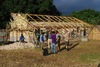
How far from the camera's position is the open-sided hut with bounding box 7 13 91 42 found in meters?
42.5

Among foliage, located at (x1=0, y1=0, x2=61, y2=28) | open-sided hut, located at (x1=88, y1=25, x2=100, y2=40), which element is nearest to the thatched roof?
open-sided hut, located at (x1=88, y1=25, x2=100, y2=40)

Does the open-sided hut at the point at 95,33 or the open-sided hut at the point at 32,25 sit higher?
the open-sided hut at the point at 32,25

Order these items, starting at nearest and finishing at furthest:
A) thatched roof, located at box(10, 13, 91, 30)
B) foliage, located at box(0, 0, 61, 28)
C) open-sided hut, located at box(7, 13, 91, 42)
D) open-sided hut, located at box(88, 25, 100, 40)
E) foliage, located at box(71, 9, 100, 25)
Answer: open-sided hut, located at box(7, 13, 91, 42)
thatched roof, located at box(10, 13, 91, 30)
open-sided hut, located at box(88, 25, 100, 40)
foliage, located at box(0, 0, 61, 28)
foliage, located at box(71, 9, 100, 25)

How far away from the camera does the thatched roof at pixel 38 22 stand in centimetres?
4291

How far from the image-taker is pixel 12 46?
31344mm

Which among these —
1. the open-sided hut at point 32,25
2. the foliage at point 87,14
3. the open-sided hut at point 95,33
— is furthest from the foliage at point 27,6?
the foliage at point 87,14

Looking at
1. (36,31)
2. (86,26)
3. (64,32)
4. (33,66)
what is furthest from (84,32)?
(33,66)

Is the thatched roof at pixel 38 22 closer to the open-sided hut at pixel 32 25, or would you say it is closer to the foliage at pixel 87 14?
the open-sided hut at pixel 32 25

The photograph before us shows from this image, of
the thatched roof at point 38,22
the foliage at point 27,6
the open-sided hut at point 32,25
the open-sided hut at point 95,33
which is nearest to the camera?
the open-sided hut at point 32,25

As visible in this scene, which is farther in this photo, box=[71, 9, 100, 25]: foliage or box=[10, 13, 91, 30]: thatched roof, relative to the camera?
box=[71, 9, 100, 25]: foliage

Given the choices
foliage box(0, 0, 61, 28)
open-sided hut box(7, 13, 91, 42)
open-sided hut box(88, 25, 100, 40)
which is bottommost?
open-sided hut box(88, 25, 100, 40)

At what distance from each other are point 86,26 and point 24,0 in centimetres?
1350

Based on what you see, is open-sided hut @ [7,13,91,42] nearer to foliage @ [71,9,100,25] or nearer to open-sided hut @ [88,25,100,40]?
open-sided hut @ [88,25,100,40]

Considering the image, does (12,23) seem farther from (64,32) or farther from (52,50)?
(52,50)
